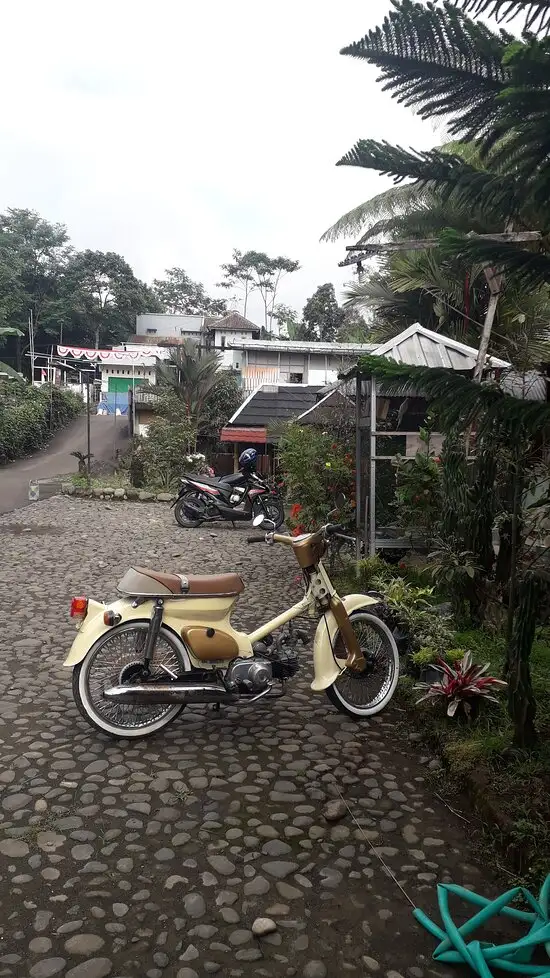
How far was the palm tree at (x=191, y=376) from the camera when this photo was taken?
764 inches

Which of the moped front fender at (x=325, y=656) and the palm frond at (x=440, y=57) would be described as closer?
the palm frond at (x=440, y=57)

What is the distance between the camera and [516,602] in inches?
133

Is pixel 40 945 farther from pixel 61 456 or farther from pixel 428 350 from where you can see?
pixel 61 456

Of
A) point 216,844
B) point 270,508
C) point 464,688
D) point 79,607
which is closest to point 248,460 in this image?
point 270,508

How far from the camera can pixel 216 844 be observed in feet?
9.58

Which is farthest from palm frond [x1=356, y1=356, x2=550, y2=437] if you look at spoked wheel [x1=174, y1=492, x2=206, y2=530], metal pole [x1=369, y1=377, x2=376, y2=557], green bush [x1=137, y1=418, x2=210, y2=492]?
green bush [x1=137, y1=418, x2=210, y2=492]

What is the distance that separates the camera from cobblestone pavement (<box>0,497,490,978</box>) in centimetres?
232

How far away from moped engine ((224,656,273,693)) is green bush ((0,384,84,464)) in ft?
73.7

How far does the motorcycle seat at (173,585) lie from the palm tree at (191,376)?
15339mm

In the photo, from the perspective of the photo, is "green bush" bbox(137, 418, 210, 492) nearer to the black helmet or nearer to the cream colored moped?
the black helmet

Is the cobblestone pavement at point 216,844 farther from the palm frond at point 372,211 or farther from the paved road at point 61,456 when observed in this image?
the palm frond at point 372,211

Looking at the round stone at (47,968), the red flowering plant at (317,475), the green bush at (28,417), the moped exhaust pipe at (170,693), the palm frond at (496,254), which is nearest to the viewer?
the palm frond at (496,254)

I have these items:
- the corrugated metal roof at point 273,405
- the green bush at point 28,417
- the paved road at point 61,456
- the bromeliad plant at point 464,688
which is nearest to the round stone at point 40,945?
the bromeliad plant at point 464,688

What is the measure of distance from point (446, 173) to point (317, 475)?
578 cm
